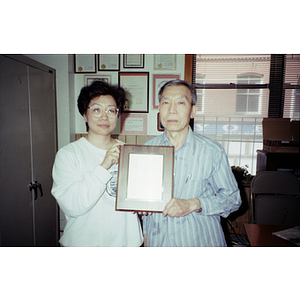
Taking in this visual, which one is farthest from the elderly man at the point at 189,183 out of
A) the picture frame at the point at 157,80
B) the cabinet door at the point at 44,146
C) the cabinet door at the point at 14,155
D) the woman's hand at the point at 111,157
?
the cabinet door at the point at 14,155

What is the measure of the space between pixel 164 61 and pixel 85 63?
18.8 inches

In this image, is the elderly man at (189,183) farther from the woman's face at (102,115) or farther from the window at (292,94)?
the window at (292,94)

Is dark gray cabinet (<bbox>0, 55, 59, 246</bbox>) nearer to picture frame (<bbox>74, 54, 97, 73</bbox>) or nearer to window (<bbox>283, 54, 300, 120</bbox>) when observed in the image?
picture frame (<bbox>74, 54, 97, 73</bbox>)

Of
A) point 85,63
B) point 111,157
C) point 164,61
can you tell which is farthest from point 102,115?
point 164,61

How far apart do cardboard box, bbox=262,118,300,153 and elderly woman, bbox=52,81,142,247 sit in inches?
37.1

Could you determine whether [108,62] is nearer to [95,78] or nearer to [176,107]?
[95,78]

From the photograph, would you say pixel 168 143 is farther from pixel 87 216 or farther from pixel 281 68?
pixel 281 68

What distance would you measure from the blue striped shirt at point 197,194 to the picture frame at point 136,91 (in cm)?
24

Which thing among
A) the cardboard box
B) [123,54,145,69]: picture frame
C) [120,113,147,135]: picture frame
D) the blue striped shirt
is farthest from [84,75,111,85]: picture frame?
the cardboard box

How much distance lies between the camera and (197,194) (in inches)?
40.7

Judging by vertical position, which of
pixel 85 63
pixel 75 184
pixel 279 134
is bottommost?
pixel 75 184

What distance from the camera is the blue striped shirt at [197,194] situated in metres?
1.04

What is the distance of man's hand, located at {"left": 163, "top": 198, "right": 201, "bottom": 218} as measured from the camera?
0.96m
